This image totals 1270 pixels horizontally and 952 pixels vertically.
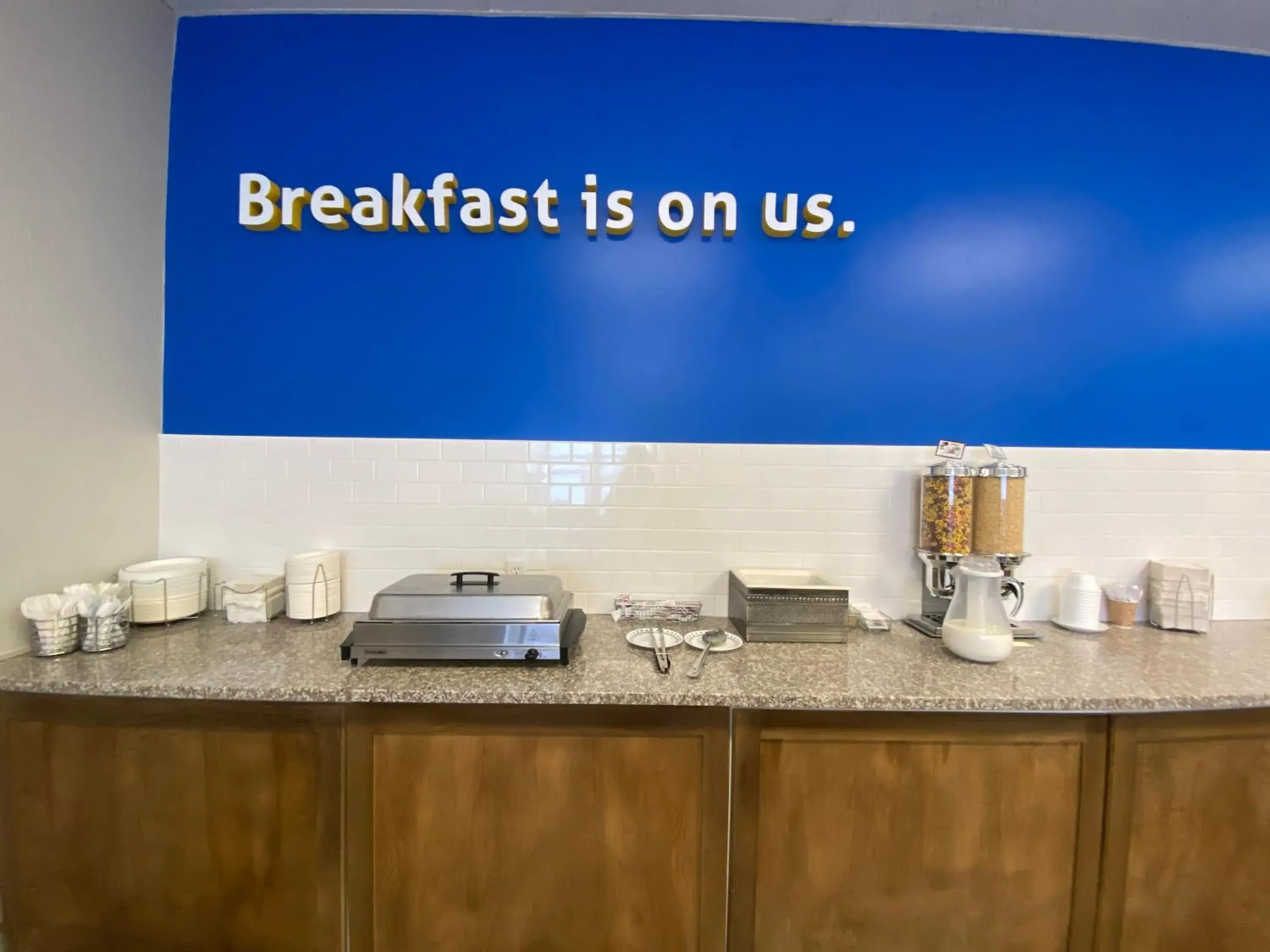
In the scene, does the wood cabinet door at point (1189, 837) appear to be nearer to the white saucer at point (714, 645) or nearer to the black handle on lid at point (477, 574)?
the white saucer at point (714, 645)

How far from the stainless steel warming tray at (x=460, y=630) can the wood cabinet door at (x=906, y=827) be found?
0.54 meters

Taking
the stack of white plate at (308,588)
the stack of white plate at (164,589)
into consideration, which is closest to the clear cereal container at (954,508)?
the stack of white plate at (308,588)

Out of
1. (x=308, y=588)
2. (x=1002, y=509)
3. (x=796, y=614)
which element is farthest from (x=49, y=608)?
(x=1002, y=509)

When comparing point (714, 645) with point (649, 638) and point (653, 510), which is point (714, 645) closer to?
point (649, 638)

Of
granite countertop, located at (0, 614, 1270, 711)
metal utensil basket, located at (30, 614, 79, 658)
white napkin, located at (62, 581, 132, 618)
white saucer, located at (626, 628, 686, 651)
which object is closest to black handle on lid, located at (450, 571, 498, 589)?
granite countertop, located at (0, 614, 1270, 711)

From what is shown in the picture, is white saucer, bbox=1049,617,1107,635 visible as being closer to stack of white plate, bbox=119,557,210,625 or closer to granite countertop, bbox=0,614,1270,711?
granite countertop, bbox=0,614,1270,711

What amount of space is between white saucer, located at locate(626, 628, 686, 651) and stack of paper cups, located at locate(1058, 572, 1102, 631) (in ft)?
4.08

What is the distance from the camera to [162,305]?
192 centimetres

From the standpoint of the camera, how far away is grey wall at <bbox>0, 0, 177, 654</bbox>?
57.6 inches

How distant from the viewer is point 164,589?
5.58 feet

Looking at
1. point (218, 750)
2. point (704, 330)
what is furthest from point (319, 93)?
point (218, 750)

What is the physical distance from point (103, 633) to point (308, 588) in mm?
482

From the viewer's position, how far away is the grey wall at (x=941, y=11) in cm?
182

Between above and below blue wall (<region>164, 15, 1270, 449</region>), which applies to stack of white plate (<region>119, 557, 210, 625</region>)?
below
